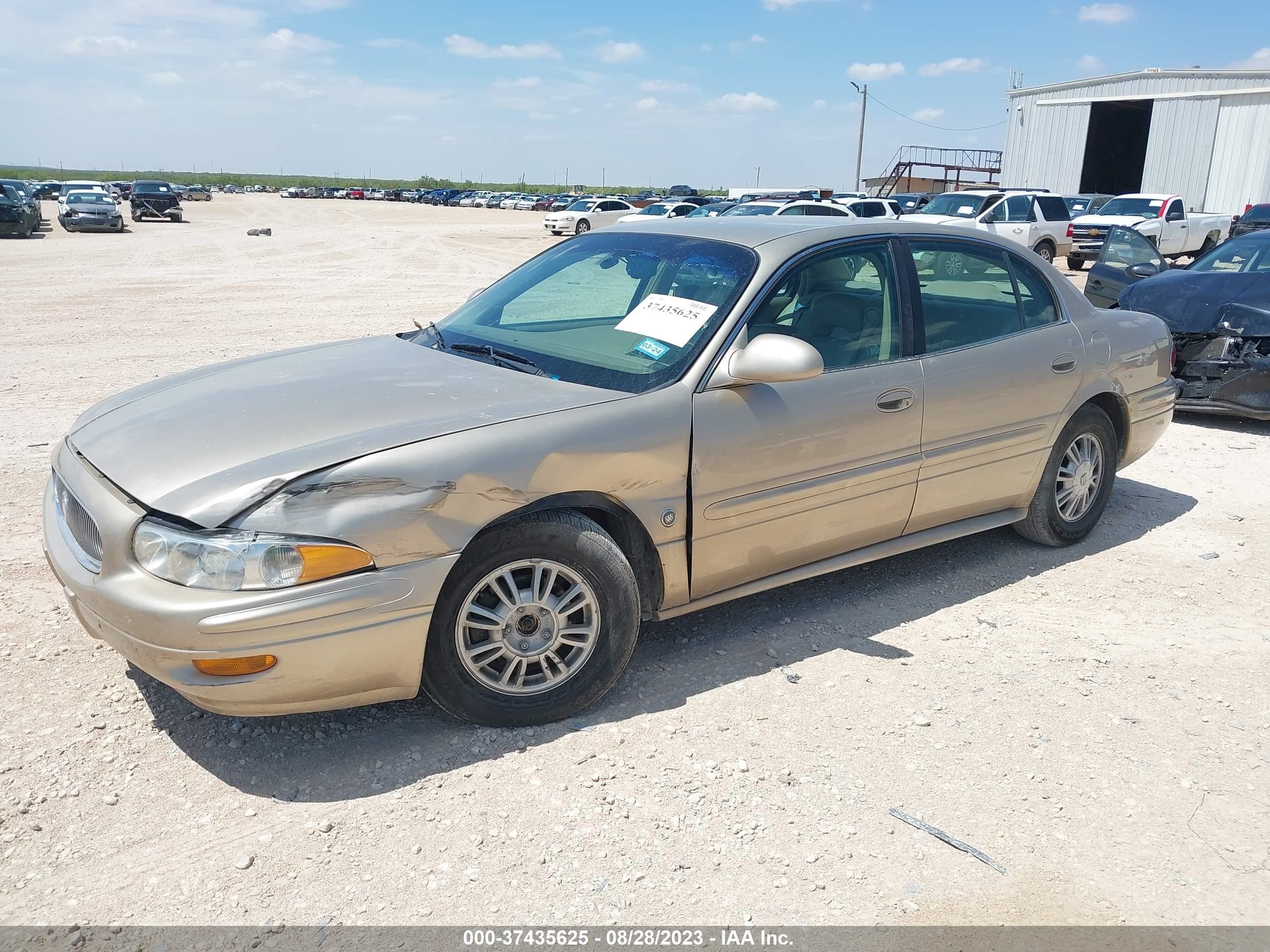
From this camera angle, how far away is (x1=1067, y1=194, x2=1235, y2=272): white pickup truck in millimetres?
21969

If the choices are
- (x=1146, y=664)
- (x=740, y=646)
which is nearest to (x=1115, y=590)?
(x=1146, y=664)

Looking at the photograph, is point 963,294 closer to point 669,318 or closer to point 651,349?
point 669,318

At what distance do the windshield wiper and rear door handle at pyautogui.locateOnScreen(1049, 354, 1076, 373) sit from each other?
2.53 m

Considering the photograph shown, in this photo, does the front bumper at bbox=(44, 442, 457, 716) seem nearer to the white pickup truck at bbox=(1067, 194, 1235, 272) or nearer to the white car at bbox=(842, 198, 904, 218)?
the white pickup truck at bbox=(1067, 194, 1235, 272)

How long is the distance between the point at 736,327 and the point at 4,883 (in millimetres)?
2798

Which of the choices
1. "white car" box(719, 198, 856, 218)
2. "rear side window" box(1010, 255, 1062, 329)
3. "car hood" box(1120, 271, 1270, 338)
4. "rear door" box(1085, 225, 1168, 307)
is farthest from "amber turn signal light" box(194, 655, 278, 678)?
"white car" box(719, 198, 856, 218)

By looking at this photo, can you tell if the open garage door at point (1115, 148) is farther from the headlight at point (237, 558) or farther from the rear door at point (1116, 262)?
the headlight at point (237, 558)

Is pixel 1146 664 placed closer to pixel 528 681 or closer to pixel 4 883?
pixel 528 681

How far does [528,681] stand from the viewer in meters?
3.33

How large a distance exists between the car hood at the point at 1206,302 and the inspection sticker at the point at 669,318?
→ 505cm

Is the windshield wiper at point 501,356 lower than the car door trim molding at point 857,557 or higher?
higher

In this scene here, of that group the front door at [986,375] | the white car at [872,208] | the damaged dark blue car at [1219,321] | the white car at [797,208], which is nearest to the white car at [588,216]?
the white car at [872,208]

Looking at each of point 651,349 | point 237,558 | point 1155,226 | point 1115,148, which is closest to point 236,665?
point 237,558

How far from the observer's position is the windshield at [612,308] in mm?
3670
